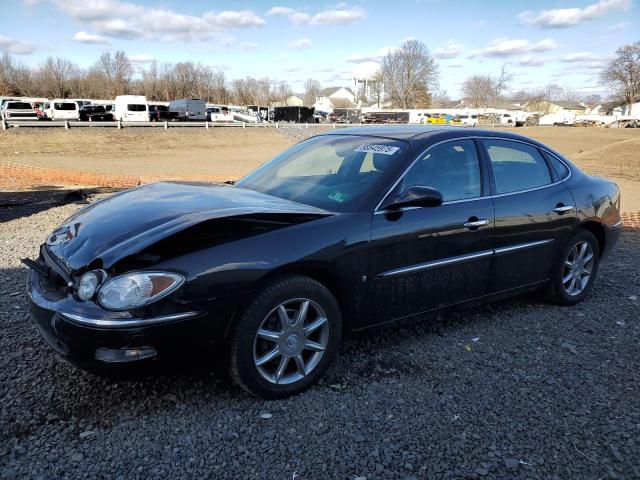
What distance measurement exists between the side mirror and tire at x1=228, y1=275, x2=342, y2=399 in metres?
0.77

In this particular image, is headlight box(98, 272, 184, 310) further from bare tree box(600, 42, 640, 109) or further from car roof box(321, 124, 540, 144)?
bare tree box(600, 42, 640, 109)

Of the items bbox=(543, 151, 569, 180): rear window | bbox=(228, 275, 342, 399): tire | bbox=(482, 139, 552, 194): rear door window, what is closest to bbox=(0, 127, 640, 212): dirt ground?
bbox=(543, 151, 569, 180): rear window

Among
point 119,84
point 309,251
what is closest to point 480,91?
point 119,84

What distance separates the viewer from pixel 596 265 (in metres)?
5.08

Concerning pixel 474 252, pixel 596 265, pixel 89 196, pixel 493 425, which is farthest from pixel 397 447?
pixel 89 196

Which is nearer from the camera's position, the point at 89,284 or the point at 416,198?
the point at 89,284

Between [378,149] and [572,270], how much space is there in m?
2.40

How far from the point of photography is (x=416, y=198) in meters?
3.35

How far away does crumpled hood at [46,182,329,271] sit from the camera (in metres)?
2.83

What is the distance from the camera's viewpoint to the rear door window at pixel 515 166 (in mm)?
4199

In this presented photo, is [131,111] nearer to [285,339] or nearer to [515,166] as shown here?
[515,166]

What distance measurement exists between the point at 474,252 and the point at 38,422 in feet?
10.1

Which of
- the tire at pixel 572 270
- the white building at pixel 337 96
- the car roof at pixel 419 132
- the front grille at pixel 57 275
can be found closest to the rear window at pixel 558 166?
the car roof at pixel 419 132

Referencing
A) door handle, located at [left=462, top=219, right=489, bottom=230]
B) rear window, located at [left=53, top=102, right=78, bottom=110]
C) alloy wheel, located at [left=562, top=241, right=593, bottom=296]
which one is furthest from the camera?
rear window, located at [left=53, top=102, right=78, bottom=110]
